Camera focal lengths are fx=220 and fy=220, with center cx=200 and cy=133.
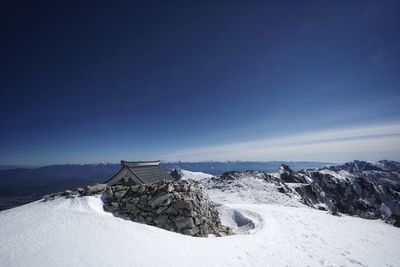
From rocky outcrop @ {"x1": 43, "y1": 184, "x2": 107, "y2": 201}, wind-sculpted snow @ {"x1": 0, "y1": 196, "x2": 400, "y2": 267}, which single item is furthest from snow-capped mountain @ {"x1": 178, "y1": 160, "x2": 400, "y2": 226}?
rocky outcrop @ {"x1": 43, "y1": 184, "x2": 107, "y2": 201}

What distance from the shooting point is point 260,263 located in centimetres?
1036

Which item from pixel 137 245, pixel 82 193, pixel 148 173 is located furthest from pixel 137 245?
pixel 148 173

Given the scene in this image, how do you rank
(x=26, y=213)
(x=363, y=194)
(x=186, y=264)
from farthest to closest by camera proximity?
(x=363, y=194) < (x=26, y=213) < (x=186, y=264)

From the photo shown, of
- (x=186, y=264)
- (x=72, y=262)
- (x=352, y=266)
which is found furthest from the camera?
(x=352, y=266)

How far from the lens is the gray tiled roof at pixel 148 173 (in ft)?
61.6

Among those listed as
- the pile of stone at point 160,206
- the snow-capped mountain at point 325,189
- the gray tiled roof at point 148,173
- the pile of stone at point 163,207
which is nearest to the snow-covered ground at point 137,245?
the pile of stone at point 160,206

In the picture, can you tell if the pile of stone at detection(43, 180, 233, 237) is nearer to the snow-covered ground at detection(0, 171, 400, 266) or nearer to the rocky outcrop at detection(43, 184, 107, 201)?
the rocky outcrop at detection(43, 184, 107, 201)

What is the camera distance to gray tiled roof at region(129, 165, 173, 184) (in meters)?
18.8

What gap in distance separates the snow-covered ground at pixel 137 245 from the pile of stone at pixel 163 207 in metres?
1.32

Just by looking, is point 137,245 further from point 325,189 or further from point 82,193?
point 325,189

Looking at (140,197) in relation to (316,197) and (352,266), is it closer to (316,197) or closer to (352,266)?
(352,266)

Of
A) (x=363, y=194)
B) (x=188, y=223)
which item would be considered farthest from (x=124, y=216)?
(x=363, y=194)

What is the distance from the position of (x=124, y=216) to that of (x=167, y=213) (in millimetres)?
2733

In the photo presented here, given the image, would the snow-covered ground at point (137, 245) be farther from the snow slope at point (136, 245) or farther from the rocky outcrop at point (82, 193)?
the rocky outcrop at point (82, 193)
